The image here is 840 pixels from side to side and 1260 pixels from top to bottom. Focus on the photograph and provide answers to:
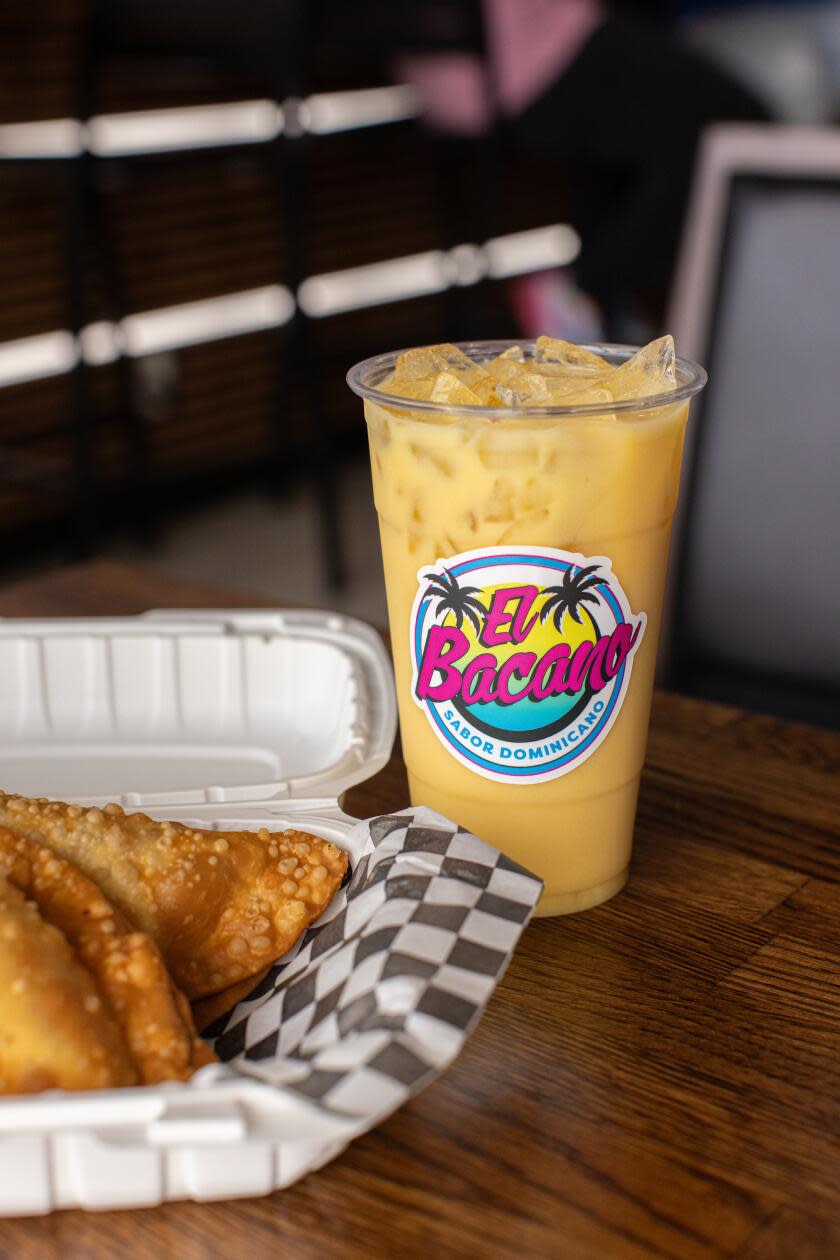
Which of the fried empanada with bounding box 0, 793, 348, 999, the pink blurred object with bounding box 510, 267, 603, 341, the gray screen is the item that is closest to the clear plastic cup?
the fried empanada with bounding box 0, 793, 348, 999

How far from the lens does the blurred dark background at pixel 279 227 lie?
9.75 ft

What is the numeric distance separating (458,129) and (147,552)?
147 cm

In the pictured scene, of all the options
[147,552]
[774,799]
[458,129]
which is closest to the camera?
[774,799]

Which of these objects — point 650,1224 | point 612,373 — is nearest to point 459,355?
point 612,373

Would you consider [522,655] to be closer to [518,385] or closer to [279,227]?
[518,385]

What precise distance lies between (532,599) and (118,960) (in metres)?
0.27

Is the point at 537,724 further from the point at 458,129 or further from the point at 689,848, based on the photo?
the point at 458,129

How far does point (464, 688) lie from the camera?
2.37ft

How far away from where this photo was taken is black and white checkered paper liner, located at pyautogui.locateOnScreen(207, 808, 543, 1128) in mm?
537

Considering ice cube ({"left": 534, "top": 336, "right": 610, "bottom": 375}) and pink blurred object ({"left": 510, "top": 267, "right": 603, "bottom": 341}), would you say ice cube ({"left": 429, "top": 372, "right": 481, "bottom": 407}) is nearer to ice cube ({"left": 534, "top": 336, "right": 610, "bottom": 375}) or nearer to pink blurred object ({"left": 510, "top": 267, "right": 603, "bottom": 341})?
ice cube ({"left": 534, "top": 336, "right": 610, "bottom": 375})

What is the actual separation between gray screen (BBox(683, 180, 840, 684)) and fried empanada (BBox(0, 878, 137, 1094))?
1.18 m

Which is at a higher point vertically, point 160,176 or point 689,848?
point 160,176

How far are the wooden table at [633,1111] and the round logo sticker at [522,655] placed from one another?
0.37 ft

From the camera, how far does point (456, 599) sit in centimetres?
71
